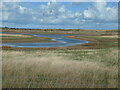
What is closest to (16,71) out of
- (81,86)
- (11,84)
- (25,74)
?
(25,74)

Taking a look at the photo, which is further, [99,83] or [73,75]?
[73,75]

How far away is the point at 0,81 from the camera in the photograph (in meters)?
7.36

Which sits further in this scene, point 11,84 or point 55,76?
point 55,76

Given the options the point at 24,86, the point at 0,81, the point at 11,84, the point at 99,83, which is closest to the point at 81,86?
the point at 99,83

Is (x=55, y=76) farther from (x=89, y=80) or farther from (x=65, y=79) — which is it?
(x=89, y=80)

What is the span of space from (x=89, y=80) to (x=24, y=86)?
2.66 meters

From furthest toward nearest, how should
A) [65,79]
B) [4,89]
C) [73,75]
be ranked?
[73,75], [65,79], [4,89]

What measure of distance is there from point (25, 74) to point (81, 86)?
116 inches

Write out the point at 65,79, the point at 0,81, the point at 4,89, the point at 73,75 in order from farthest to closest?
the point at 73,75 < the point at 65,79 < the point at 0,81 < the point at 4,89

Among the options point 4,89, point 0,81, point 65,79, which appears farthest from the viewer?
point 65,79

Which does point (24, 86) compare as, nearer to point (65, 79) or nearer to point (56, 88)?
point (56, 88)

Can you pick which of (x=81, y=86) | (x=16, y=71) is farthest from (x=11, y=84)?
(x=81, y=86)

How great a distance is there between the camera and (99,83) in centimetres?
739

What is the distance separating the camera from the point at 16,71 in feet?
29.1
